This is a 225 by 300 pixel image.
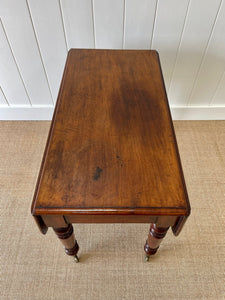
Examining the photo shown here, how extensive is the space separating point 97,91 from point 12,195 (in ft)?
2.52

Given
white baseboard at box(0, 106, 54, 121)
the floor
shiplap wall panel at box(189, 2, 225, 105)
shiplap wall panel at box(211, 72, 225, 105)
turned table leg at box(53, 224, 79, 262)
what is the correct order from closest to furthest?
turned table leg at box(53, 224, 79, 262)
the floor
shiplap wall panel at box(189, 2, 225, 105)
shiplap wall panel at box(211, 72, 225, 105)
white baseboard at box(0, 106, 54, 121)

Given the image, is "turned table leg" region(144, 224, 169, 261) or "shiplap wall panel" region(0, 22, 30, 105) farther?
"shiplap wall panel" region(0, 22, 30, 105)

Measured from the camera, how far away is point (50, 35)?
45.5 inches

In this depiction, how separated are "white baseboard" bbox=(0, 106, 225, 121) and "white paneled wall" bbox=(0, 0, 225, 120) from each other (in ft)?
0.21

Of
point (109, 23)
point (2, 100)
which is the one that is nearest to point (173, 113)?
point (109, 23)

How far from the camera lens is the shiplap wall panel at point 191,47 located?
41.9 inches

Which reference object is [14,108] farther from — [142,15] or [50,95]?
[142,15]

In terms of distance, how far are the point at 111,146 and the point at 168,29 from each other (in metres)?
0.76

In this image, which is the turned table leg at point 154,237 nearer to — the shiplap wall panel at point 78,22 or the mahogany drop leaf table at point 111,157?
the mahogany drop leaf table at point 111,157

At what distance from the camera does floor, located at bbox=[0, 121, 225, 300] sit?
977 mm

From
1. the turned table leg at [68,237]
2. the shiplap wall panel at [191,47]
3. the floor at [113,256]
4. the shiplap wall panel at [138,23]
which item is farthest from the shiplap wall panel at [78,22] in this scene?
the turned table leg at [68,237]

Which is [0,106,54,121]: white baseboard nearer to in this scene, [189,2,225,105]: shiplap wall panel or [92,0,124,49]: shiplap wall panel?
[92,0,124,49]: shiplap wall panel

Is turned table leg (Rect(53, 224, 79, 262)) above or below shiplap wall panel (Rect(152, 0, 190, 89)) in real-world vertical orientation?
below

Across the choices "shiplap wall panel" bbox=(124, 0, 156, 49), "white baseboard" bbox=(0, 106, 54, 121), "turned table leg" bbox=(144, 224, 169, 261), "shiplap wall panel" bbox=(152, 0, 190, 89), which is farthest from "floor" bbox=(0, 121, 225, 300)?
"shiplap wall panel" bbox=(124, 0, 156, 49)
